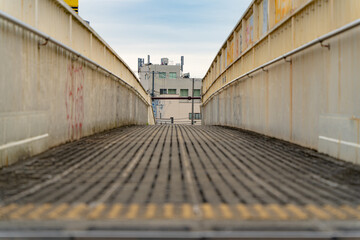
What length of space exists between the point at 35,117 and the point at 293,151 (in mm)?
6057

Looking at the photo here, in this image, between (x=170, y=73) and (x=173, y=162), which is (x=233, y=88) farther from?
(x=170, y=73)

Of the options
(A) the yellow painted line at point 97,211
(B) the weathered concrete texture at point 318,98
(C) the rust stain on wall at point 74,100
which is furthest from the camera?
(C) the rust stain on wall at point 74,100

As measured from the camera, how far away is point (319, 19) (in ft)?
23.9

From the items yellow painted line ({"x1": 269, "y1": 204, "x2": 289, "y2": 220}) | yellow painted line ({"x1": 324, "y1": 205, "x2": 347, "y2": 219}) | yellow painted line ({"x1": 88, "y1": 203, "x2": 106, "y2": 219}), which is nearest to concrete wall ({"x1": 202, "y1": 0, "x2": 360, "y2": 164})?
yellow painted line ({"x1": 324, "y1": 205, "x2": 347, "y2": 219})

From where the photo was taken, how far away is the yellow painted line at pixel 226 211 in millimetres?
3326

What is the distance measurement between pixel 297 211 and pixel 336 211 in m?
0.45

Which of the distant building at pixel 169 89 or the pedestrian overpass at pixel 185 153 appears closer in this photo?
the pedestrian overpass at pixel 185 153

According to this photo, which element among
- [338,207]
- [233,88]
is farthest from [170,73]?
[338,207]

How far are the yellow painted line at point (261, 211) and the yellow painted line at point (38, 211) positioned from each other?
7.87ft

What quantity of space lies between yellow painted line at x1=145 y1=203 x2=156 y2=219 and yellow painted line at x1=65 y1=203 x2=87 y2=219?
0.73m

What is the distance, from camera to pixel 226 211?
347 cm

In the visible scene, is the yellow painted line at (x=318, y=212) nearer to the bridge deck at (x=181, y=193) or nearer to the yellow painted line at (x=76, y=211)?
the bridge deck at (x=181, y=193)

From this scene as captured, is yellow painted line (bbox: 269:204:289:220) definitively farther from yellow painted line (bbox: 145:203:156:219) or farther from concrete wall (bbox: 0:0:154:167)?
concrete wall (bbox: 0:0:154:167)

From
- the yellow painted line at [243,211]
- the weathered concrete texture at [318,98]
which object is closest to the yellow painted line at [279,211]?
the yellow painted line at [243,211]
